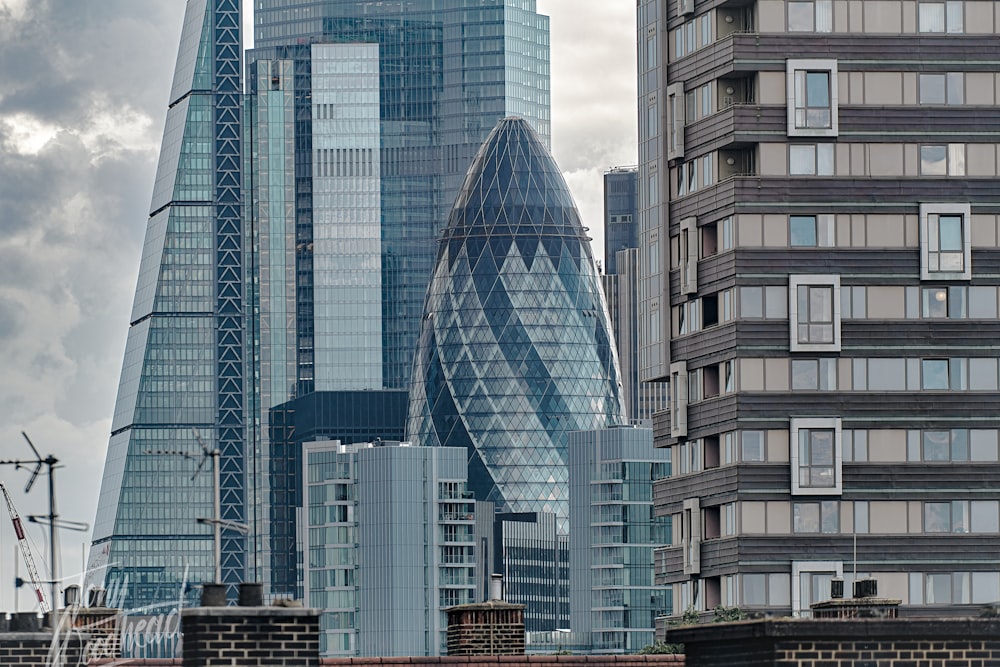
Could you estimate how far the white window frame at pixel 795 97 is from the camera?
12500 centimetres

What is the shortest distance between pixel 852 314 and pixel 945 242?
5.94 meters

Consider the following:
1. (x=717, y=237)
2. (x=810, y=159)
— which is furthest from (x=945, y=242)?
(x=717, y=237)

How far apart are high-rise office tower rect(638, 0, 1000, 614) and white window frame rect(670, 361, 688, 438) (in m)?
2.41

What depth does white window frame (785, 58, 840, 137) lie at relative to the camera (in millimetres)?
125000

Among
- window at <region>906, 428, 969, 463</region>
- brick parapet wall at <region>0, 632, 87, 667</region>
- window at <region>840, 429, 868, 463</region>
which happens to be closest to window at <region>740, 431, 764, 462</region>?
window at <region>840, 429, 868, 463</region>

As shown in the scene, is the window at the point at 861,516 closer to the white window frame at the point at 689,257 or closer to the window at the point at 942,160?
the white window frame at the point at 689,257

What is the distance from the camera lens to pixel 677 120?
133 metres

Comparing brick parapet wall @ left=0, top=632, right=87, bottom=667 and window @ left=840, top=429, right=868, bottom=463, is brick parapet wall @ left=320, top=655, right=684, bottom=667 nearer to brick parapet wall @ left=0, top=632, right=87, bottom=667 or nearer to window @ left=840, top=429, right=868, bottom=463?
brick parapet wall @ left=0, top=632, right=87, bottom=667

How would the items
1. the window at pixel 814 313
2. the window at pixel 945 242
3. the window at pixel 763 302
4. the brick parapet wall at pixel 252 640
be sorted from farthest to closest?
1. the window at pixel 763 302
2. the window at pixel 945 242
3. the window at pixel 814 313
4. the brick parapet wall at pixel 252 640

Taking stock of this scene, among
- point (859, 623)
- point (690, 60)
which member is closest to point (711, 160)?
point (690, 60)

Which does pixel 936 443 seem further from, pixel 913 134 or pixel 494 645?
pixel 494 645

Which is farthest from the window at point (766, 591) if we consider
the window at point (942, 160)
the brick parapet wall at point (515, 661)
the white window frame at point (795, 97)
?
the brick parapet wall at point (515, 661)

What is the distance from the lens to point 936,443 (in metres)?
124

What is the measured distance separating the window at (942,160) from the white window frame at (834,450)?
13.0 m
